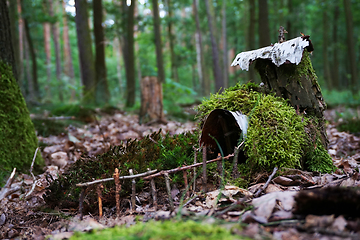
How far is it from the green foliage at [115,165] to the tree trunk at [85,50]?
7059 mm

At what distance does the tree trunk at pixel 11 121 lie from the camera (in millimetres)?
3287

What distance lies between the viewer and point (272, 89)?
2814 mm

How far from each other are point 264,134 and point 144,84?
552 cm

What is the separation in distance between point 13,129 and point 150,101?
168 inches

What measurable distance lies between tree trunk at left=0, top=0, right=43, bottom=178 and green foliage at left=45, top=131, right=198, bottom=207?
1188 millimetres

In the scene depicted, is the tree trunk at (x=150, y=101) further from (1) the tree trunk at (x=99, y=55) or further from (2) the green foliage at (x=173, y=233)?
(2) the green foliage at (x=173, y=233)

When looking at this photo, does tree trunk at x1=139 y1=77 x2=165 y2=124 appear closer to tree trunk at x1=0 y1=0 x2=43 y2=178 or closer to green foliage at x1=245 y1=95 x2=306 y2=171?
tree trunk at x1=0 y1=0 x2=43 y2=178

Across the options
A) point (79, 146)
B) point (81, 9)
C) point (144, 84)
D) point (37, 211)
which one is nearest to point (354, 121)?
point (144, 84)

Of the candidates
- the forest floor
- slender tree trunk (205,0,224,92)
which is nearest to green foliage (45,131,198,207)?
the forest floor

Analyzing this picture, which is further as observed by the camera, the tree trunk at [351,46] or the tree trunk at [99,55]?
the tree trunk at [351,46]

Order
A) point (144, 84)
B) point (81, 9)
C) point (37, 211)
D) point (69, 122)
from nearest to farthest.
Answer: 1. point (37, 211)
2. point (69, 122)
3. point (144, 84)
4. point (81, 9)

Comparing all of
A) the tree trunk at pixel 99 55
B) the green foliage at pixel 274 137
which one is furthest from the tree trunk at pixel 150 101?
the green foliage at pixel 274 137

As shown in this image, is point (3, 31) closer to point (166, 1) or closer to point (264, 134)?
point (264, 134)

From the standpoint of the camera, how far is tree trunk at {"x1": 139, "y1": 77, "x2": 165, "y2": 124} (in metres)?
7.30
